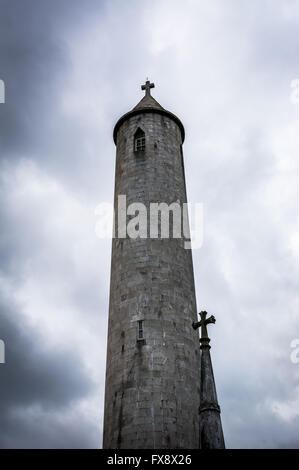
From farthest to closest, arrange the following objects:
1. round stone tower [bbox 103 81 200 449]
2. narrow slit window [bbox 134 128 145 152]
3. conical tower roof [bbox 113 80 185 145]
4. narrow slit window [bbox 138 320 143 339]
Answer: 1. conical tower roof [bbox 113 80 185 145]
2. narrow slit window [bbox 134 128 145 152]
3. narrow slit window [bbox 138 320 143 339]
4. round stone tower [bbox 103 81 200 449]

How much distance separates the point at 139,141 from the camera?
118 feet

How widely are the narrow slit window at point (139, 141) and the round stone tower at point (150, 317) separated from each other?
0.25 feet

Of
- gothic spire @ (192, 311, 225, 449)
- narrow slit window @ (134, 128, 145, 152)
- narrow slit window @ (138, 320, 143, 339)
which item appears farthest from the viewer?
narrow slit window @ (134, 128, 145, 152)

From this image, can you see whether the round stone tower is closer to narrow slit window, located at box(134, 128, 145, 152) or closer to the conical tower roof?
narrow slit window, located at box(134, 128, 145, 152)

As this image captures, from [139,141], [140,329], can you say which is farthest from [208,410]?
[139,141]

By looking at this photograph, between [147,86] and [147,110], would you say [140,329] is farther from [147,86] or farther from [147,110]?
[147,86]

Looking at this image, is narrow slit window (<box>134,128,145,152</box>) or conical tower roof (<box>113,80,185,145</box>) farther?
conical tower roof (<box>113,80,185,145</box>)

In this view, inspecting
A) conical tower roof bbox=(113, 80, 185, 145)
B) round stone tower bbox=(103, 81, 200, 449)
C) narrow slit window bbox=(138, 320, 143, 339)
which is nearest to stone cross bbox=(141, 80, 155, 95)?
conical tower roof bbox=(113, 80, 185, 145)

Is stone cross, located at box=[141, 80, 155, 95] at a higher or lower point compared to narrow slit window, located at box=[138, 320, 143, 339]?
higher

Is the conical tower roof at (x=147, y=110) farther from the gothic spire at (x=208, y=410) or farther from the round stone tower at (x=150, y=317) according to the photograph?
the gothic spire at (x=208, y=410)

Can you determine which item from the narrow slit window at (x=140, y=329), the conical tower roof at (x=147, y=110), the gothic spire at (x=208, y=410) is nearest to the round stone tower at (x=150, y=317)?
the narrow slit window at (x=140, y=329)

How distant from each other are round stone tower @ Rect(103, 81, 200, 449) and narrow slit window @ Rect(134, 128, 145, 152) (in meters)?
0.07

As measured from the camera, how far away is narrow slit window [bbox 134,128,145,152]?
117 ft
